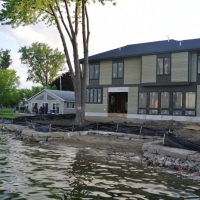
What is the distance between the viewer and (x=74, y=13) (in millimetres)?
27359

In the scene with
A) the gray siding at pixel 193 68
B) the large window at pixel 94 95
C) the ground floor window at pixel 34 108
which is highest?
the gray siding at pixel 193 68

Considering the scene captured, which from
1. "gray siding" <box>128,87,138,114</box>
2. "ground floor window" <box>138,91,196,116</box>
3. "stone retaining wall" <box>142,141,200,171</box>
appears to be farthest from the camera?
"gray siding" <box>128,87,138,114</box>

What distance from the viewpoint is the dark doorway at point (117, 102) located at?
32.5m

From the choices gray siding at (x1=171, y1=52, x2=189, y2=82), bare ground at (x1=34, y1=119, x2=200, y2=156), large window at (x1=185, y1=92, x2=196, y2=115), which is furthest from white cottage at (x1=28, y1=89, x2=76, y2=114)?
bare ground at (x1=34, y1=119, x2=200, y2=156)

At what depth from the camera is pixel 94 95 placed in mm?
32688

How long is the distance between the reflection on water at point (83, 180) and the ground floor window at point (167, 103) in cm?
1455

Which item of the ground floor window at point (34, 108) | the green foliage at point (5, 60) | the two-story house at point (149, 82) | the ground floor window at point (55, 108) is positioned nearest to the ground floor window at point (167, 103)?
the two-story house at point (149, 82)

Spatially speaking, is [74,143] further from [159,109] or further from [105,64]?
[105,64]

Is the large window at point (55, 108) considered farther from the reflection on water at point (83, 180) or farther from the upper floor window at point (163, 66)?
the reflection on water at point (83, 180)

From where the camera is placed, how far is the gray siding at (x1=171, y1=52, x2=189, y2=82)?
25.8 m

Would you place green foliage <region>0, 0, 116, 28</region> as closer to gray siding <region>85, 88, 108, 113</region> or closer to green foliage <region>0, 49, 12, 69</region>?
gray siding <region>85, 88, 108, 113</region>

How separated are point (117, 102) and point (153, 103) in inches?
224

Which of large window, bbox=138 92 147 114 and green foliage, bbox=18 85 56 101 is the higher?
green foliage, bbox=18 85 56 101

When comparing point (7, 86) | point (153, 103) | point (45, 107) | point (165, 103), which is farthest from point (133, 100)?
point (7, 86)
